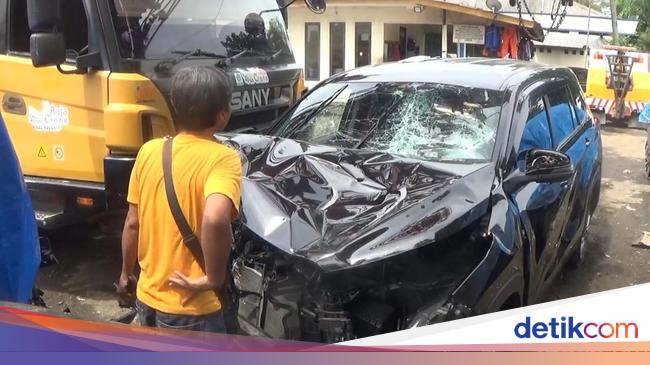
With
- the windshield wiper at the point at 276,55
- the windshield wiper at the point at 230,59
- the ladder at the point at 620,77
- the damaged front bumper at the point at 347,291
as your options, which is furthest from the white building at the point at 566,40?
the damaged front bumper at the point at 347,291

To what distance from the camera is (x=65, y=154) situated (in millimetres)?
4516

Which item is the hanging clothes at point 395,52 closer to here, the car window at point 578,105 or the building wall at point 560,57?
the building wall at point 560,57

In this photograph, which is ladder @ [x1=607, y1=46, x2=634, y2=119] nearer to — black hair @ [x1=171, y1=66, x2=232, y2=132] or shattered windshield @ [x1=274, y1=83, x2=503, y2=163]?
shattered windshield @ [x1=274, y1=83, x2=503, y2=163]

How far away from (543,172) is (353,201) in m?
1.06

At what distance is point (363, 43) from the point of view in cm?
1673

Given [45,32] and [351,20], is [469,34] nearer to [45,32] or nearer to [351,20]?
[351,20]

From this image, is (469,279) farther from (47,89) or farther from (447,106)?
(47,89)

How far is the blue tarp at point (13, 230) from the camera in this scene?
85.9 inches

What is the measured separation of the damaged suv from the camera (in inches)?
105

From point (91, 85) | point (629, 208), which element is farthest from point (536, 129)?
point (629, 208)

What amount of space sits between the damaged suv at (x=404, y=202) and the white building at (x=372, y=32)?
1154 cm

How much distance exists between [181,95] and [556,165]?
209 centimetres

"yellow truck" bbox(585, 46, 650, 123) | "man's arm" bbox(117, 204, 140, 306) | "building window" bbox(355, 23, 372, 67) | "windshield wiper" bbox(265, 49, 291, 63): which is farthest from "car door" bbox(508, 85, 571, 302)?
"building window" bbox(355, 23, 372, 67)

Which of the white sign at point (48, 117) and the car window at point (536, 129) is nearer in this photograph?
the car window at point (536, 129)
